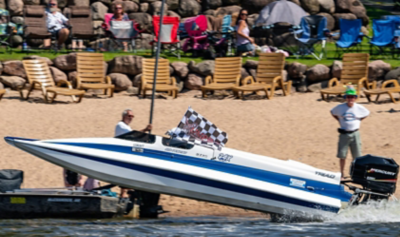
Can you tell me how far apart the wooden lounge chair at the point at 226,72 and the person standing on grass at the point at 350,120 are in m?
6.26

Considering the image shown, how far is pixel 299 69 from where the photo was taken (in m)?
18.7

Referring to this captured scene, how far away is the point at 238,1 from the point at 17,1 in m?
6.05

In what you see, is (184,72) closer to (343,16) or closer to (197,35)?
(197,35)

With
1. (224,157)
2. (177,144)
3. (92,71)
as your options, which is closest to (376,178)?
(224,157)

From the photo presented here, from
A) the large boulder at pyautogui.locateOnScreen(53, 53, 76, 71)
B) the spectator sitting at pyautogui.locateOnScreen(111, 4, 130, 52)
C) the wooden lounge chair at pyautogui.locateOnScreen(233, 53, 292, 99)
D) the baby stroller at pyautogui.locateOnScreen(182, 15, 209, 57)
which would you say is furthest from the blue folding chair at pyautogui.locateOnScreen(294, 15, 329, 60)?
the large boulder at pyautogui.locateOnScreen(53, 53, 76, 71)

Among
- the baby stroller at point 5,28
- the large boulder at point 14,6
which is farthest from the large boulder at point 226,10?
the baby stroller at point 5,28

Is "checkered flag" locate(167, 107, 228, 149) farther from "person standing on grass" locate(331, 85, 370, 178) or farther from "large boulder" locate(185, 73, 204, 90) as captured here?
"large boulder" locate(185, 73, 204, 90)

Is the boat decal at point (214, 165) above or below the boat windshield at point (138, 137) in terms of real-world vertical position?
below

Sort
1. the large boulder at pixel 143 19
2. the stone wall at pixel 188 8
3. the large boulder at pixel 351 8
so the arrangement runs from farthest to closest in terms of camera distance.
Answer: the large boulder at pixel 351 8 → the large boulder at pixel 143 19 → the stone wall at pixel 188 8

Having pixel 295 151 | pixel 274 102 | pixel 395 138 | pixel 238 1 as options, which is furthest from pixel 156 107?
pixel 238 1

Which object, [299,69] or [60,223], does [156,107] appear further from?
[60,223]

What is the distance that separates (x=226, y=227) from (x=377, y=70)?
30.2 ft

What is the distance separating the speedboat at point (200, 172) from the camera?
1004 cm

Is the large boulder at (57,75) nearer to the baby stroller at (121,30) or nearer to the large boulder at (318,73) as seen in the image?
the baby stroller at (121,30)
